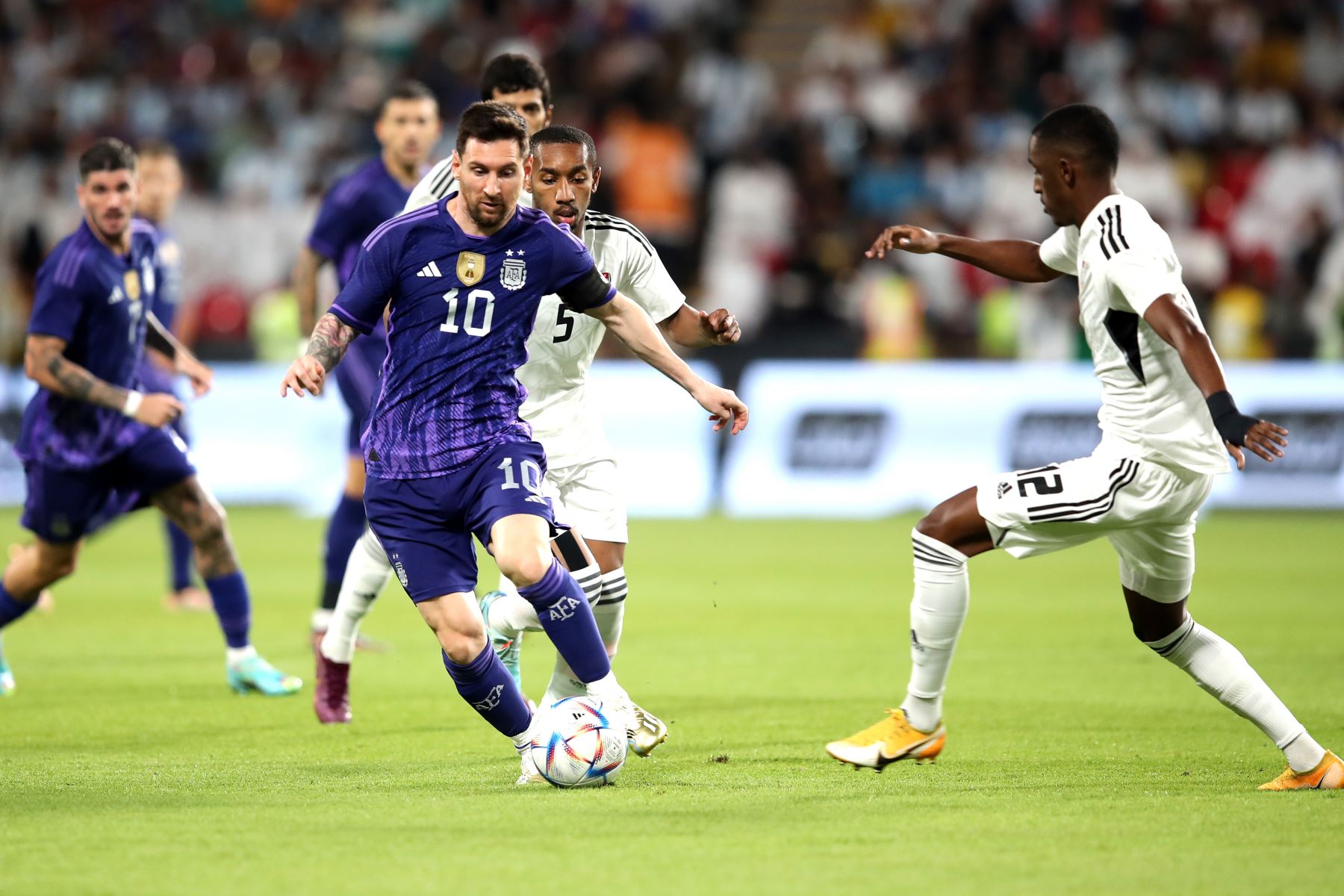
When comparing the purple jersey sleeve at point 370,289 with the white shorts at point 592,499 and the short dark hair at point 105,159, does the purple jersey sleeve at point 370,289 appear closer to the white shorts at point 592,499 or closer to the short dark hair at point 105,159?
the white shorts at point 592,499

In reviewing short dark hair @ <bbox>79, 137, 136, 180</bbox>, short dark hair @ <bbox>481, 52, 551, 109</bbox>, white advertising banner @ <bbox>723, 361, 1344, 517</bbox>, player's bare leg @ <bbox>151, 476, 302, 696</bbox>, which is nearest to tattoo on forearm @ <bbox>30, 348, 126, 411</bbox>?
player's bare leg @ <bbox>151, 476, 302, 696</bbox>

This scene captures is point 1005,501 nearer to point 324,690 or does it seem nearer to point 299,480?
point 324,690

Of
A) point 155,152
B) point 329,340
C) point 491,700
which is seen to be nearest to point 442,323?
point 329,340

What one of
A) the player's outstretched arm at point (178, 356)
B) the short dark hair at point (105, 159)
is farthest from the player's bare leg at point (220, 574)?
the short dark hair at point (105, 159)

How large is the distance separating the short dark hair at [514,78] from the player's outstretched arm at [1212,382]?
324 centimetres

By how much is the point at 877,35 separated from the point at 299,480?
1078cm

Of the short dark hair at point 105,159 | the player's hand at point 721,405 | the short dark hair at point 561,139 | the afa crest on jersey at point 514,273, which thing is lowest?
the player's hand at point 721,405

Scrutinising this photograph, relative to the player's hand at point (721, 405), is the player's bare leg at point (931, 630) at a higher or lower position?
lower

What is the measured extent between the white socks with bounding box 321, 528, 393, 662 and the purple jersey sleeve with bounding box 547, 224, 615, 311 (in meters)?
1.74

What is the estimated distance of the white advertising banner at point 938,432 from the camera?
1617 centimetres

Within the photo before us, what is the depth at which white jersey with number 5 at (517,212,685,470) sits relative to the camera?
22.5ft

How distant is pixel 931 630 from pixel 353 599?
2557 millimetres

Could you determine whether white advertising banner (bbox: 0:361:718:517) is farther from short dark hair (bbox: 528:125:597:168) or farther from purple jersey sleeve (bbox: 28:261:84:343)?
short dark hair (bbox: 528:125:597:168)

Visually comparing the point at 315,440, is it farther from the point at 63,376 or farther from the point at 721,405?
the point at 721,405
